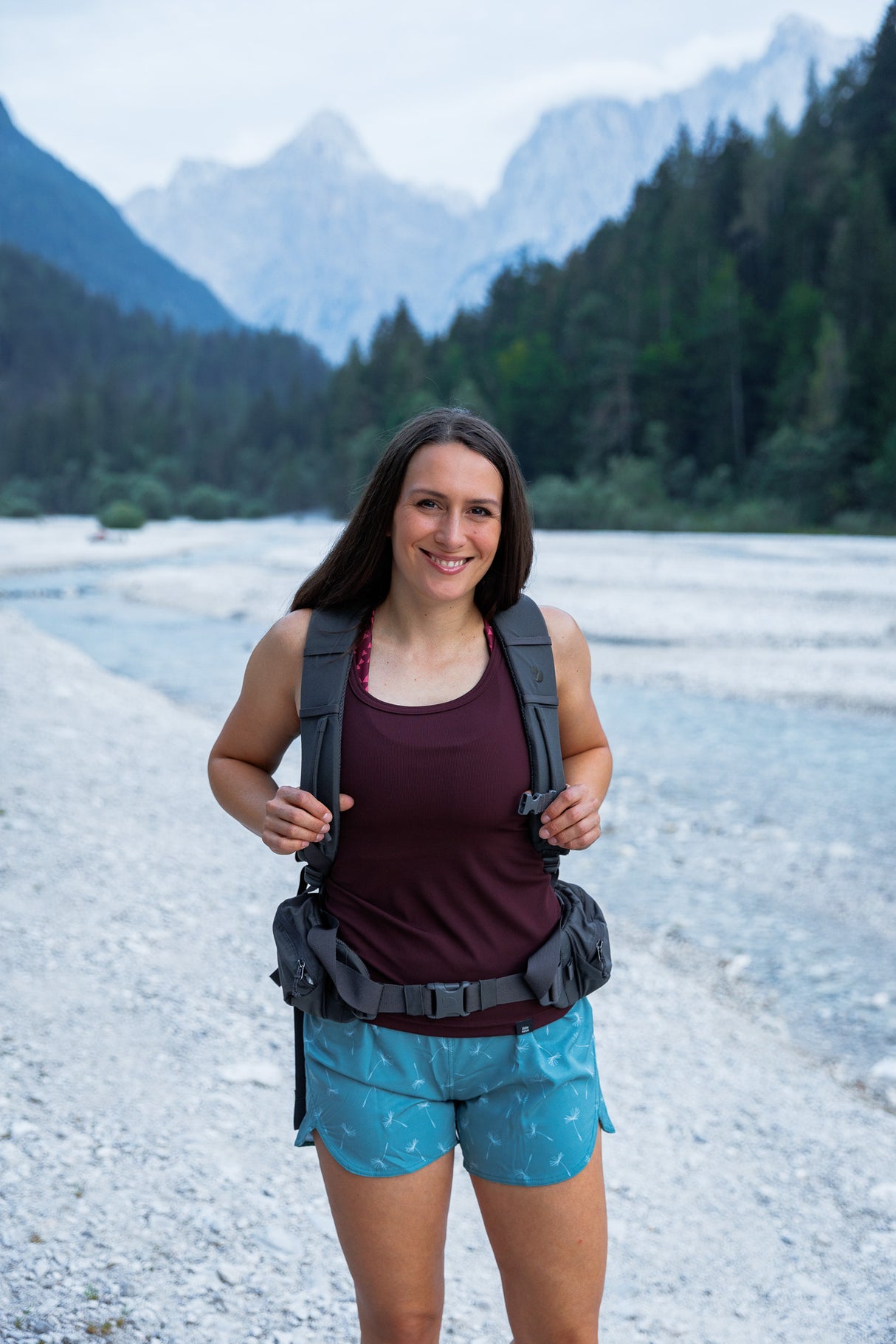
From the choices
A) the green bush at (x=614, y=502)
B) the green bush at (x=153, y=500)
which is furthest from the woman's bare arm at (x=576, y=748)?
the green bush at (x=153, y=500)

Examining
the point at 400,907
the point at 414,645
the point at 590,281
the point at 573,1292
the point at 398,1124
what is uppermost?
the point at 590,281

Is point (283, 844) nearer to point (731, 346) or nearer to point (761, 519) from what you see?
point (761, 519)

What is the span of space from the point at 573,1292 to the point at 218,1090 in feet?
7.59

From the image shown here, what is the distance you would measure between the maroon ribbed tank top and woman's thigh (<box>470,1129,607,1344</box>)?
0.91ft

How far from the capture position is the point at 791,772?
9.32 m

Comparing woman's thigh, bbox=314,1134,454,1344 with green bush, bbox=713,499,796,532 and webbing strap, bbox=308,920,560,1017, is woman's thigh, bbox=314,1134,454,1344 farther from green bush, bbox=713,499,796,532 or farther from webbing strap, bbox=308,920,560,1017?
green bush, bbox=713,499,796,532

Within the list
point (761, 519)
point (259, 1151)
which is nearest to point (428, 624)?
point (259, 1151)

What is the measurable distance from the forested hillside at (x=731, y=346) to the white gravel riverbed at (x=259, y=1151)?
1483 inches

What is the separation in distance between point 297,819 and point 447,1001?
391 mm

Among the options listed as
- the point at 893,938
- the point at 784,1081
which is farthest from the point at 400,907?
the point at 893,938

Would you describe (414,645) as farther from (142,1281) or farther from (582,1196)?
(142,1281)

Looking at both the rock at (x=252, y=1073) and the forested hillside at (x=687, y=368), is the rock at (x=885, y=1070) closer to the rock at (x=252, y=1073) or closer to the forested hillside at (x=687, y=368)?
the rock at (x=252, y=1073)

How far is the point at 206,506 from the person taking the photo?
8312 cm

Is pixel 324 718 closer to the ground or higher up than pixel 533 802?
higher up
